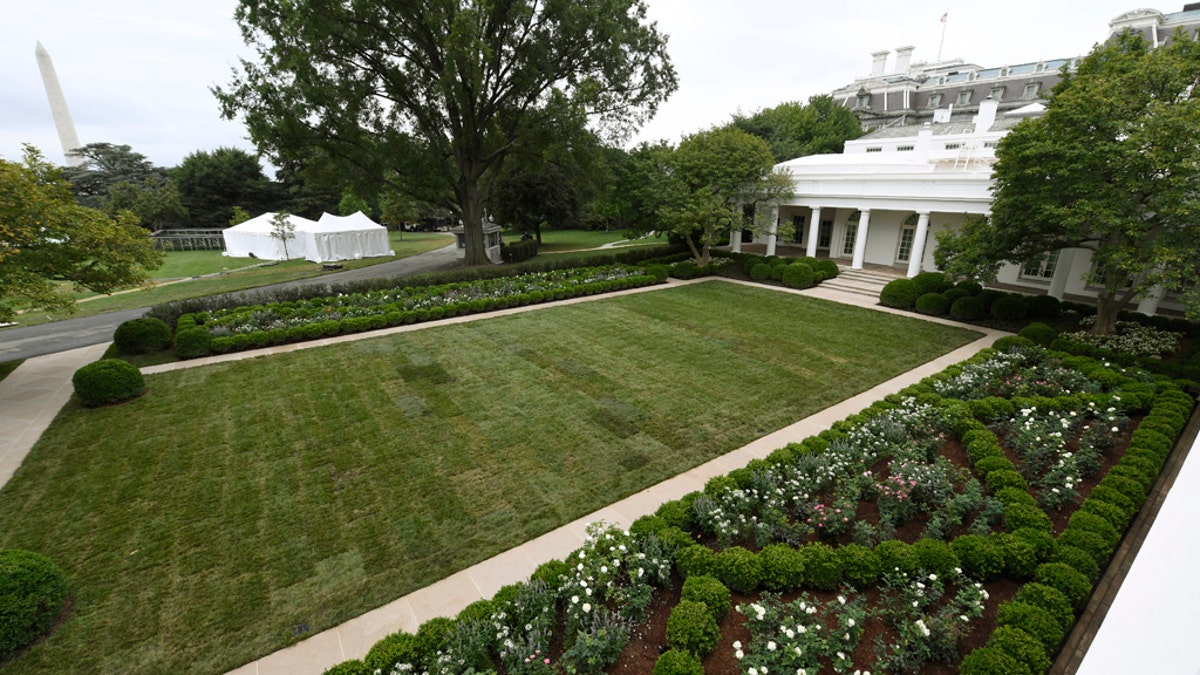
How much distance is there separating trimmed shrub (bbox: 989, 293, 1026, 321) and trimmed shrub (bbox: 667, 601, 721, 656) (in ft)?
48.4

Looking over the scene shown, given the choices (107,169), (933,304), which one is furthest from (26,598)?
(107,169)

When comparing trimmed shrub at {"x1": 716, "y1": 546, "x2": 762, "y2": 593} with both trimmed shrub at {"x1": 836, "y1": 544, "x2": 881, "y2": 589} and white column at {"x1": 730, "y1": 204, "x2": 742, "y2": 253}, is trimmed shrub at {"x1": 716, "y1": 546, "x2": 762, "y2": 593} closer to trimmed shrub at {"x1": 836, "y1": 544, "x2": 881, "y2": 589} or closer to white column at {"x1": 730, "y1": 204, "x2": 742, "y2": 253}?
trimmed shrub at {"x1": 836, "y1": 544, "x2": 881, "y2": 589}

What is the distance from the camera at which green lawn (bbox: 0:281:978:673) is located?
484 centimetres

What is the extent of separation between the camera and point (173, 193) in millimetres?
40281

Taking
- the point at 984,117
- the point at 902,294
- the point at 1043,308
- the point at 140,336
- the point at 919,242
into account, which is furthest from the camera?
the point at 984,117

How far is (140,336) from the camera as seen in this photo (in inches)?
468

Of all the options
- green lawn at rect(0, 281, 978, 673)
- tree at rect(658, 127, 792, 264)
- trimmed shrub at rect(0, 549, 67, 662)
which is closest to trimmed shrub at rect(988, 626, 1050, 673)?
green lawn at rect(0, 281, 978, 673)

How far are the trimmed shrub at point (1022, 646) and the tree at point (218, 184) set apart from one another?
191 feet

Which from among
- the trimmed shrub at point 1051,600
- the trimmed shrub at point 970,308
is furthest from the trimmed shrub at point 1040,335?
the trimmed shrub at point 1051,600

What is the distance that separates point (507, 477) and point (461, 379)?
4.03m

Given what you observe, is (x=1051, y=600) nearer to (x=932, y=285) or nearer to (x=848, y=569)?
(x=848, y=569)

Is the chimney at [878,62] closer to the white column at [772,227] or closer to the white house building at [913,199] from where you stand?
the white house building at [913,199]

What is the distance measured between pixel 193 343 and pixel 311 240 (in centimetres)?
2173

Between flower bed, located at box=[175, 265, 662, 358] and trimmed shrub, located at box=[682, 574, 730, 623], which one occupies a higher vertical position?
flower bed, located at box=[175, 265, 662, 358]
